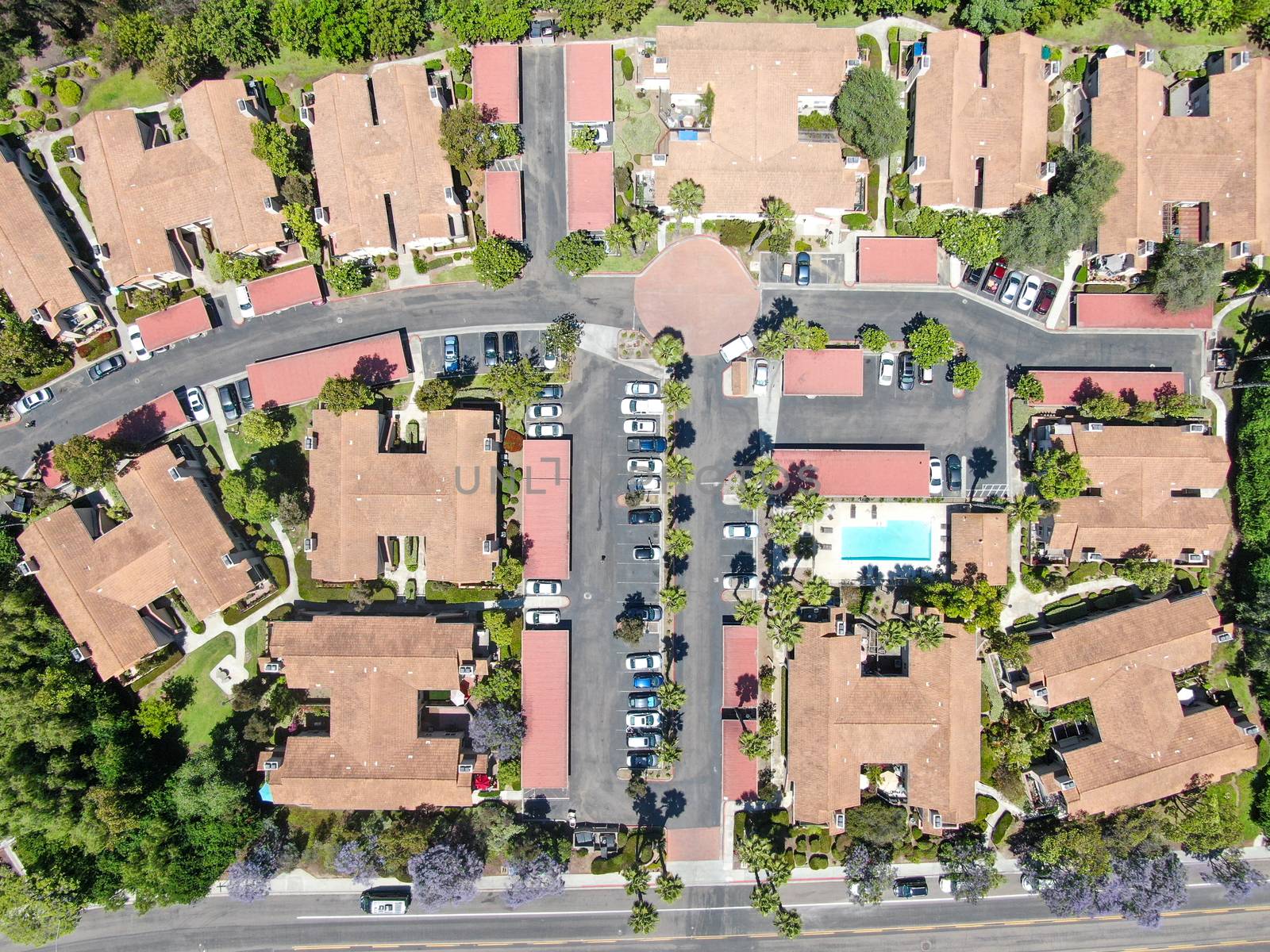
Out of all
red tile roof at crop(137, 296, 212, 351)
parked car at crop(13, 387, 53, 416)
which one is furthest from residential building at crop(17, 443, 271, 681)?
parked car at crop(13, 387, 53, 416)

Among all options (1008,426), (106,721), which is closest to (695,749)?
(1008,426)

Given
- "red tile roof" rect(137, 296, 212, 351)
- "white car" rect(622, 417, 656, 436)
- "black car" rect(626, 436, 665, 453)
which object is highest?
"red tile roof" rect(137, 296, 212, 351)

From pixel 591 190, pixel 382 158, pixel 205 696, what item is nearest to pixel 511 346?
pixel 591 190

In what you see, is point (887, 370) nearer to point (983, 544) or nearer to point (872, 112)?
point (983, 544)

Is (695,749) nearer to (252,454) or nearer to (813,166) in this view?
(252,454)

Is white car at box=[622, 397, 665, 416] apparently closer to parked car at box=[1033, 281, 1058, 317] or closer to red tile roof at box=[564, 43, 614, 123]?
red tile roof at box=[564, 43, 614, 123]

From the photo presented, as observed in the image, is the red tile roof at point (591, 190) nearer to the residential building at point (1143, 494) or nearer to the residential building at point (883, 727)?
the residential building at point (883, 727)
